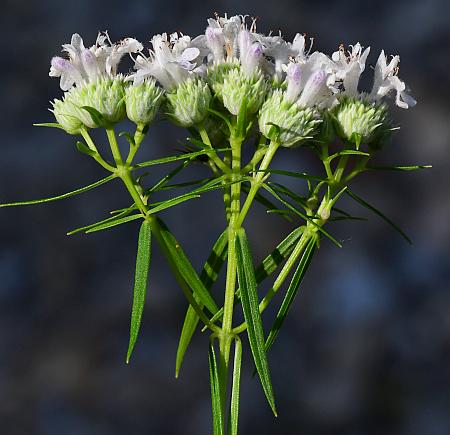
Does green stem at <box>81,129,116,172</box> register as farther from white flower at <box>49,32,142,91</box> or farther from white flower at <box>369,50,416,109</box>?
white flower at <box>369,50,416,109</box>

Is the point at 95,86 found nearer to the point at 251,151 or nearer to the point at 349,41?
the point at 251,151

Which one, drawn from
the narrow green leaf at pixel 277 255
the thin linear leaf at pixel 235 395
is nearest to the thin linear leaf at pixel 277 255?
the narrow green leaf at pixel 277 255

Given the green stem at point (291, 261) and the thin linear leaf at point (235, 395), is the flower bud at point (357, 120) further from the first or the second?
the thin linear leaf at point (235, 395)

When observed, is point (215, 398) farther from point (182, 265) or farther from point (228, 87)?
point (228, 87)

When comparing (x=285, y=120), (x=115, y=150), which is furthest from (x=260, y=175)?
(x=115, y=150)

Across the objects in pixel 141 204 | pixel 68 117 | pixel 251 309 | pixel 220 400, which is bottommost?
pixel 220 400
